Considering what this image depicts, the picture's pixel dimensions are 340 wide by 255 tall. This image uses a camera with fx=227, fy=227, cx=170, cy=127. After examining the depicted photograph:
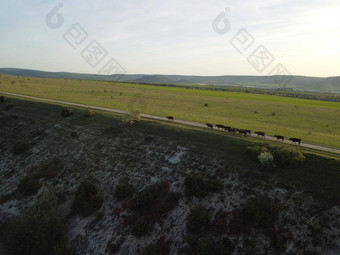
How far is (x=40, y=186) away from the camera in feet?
101

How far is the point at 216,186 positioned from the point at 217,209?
2496 millimetres

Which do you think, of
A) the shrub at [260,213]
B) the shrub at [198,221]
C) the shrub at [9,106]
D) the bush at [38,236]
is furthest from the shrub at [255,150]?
the shrub at [9,106]

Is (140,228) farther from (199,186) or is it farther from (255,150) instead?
(255,150)

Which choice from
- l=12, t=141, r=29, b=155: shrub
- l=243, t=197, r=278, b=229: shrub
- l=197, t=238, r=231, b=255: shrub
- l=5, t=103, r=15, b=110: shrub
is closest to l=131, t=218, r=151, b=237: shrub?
l=197, t=238, r=231, b=255: shrub

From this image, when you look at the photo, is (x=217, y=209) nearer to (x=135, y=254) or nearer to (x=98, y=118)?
(x=135, y=254)

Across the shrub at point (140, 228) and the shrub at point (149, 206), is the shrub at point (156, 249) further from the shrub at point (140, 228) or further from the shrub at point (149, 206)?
the shrub at point (149, 206)

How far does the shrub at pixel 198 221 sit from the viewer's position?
2030 cm

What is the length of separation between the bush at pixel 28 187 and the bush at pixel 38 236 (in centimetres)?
711

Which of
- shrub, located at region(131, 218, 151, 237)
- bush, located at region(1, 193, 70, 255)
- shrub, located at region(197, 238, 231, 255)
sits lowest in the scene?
bush, located at region(1, 193, 70, 255)

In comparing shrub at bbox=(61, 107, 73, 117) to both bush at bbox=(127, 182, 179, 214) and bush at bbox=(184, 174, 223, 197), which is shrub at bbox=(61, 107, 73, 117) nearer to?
bush at bbox=(127, 182, 179, 214)

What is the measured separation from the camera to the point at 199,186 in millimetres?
23594

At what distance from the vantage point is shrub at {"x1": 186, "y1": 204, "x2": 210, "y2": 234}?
2030 cm

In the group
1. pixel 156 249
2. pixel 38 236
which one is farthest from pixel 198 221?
pixel 38 236

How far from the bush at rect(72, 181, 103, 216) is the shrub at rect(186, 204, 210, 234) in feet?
36.3
